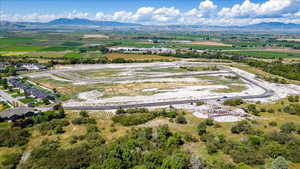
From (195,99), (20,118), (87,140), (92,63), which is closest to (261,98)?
(195,99)

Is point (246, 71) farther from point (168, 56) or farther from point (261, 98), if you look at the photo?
point (168, 56)

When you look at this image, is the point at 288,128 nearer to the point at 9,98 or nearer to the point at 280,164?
the point at 280,164

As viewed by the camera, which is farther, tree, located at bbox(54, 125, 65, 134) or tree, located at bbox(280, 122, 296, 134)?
tree, located at bbox(54, 125, 65, 134)

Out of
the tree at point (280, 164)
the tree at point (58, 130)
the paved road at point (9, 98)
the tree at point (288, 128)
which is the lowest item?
the tree at point (288, 128)

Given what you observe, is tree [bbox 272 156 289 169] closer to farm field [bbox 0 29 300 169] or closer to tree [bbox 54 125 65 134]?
farm field [bbox 0 29 300 169]

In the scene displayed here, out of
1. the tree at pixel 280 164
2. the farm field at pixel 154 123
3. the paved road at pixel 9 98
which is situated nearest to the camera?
the tree at pixel 280 164

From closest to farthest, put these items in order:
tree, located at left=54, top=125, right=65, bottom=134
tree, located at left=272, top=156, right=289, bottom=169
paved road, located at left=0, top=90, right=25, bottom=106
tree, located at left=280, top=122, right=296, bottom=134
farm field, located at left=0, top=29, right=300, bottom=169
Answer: tree, located at left=272, top=156, right=289, bottom=169 → farm field, located at left=0, top=29, right=300, bottom=169 → tree, located at left=280, top=122, right=296, bottom=134 → tree, located at left=54, top=125, right=65, bottom=134 → paved road, located at left=0, top=90, right=25, bottom=106

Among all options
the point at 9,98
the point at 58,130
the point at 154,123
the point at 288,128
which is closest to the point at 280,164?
the point at 288,128

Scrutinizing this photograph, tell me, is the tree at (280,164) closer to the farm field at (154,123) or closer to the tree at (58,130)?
the farm field at (154,123)

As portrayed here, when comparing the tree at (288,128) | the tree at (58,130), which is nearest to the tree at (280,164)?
the tree at (288,128)

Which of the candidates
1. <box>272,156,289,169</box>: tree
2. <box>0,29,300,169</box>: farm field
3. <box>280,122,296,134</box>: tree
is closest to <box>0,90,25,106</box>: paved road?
<box>0,29,300,169</box>: farm field

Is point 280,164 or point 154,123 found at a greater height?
point 280,164
